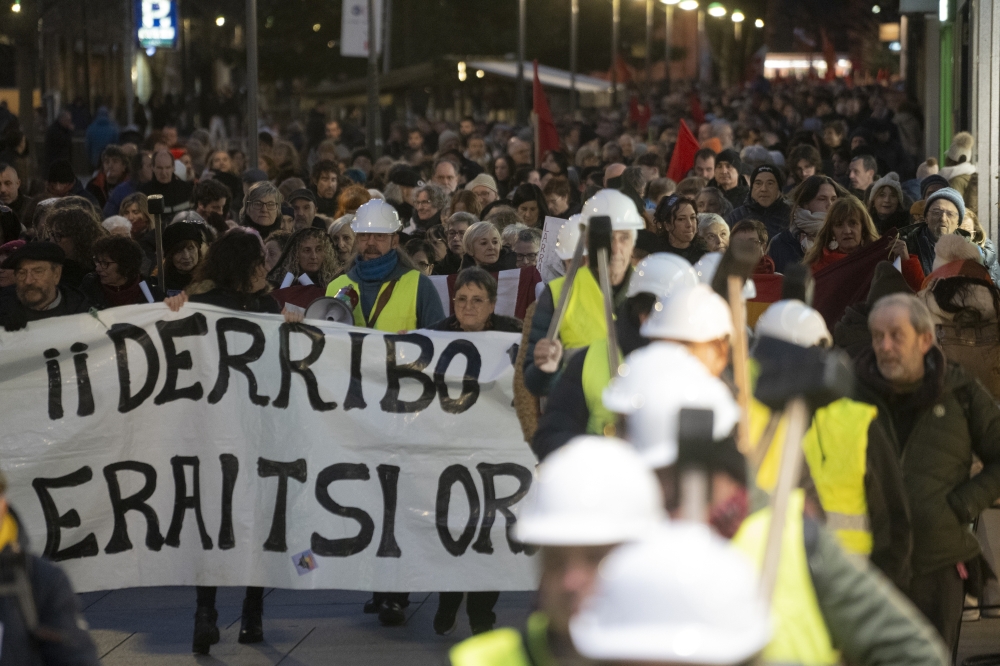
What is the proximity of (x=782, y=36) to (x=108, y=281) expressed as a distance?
95.4 m

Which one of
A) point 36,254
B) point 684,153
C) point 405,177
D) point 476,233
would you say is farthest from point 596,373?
point 684,153

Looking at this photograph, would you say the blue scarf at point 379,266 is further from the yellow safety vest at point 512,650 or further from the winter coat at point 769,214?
the yellow safety vest at point 512,650

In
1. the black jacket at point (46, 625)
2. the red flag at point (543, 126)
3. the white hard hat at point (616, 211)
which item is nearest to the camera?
the black jacket at point (46, 625)

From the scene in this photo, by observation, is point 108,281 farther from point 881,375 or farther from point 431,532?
point 881,375

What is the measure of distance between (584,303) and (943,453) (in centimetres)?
139

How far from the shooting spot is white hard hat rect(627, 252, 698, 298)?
4.86 m

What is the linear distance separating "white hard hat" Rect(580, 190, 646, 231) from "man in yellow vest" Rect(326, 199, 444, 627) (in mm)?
2106

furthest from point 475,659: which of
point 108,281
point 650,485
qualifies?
point 108,281

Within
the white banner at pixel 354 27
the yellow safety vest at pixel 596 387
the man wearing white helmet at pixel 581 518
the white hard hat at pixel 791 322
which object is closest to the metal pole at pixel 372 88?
the white banner at pixel 354 27

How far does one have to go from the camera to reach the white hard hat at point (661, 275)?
4.86 m

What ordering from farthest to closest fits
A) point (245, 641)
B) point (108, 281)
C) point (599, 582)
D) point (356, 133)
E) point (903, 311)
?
point (356, 133), point (108, 281), point (245, 641), point (903, 311), point (599, 582)

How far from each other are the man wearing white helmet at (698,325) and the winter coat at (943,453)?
118 centimetres

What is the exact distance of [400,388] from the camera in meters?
7.32

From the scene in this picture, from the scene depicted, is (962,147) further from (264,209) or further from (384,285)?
(384,285)
